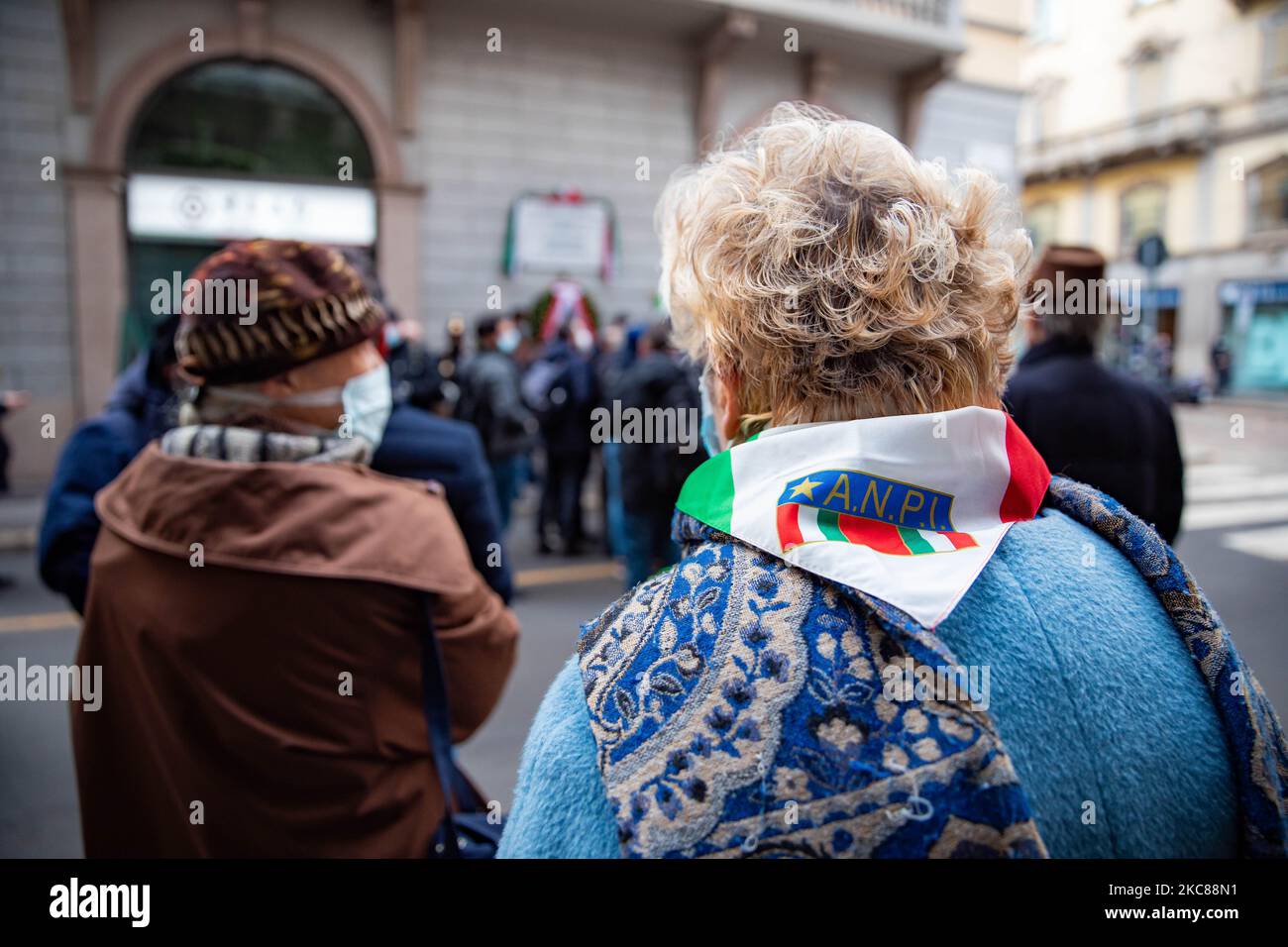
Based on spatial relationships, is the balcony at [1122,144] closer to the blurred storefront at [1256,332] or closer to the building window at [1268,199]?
the building window at [1268,199]

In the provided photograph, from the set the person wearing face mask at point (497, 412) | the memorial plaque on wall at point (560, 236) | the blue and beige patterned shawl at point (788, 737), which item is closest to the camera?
the blue and beige patterned shawl at point (788, 737)

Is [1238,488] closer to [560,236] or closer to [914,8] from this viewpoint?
[914,8]

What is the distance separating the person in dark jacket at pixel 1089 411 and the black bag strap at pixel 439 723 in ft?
6.94

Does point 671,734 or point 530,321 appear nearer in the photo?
point 671,734

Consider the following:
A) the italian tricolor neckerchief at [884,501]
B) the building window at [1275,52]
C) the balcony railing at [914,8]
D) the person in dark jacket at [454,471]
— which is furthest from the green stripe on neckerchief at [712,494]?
the building window at [1275,52]

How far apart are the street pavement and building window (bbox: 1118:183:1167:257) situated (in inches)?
540

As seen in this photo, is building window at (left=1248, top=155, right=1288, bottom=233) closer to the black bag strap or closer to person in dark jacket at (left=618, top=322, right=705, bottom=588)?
person in dark jacket at (left=618, top=322, right=705, bottom=588)

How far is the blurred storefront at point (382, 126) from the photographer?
1004 centimetres

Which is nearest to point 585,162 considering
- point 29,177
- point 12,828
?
point 29,177

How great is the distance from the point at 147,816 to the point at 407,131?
1135 centimetres

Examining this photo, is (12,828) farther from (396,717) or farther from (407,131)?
(407,131)

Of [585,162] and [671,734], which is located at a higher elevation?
[585,162]

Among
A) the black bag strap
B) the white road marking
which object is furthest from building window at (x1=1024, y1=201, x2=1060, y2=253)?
the black bag strap

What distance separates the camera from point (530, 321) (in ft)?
39.8
